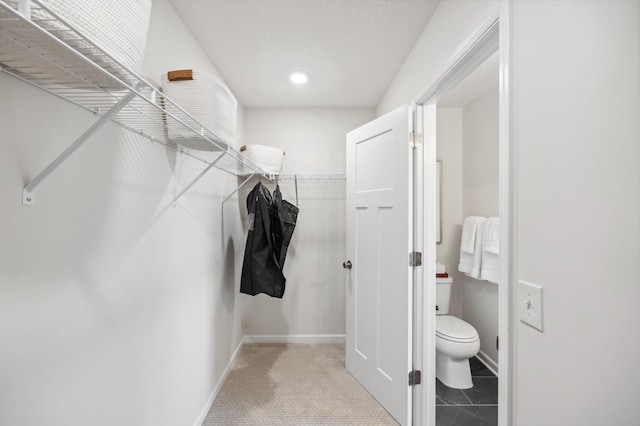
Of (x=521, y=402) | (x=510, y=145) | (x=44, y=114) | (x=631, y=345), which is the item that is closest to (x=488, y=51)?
(x=510, y=145)

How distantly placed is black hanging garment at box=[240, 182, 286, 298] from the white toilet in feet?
4.53

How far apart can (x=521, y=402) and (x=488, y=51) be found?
133cm

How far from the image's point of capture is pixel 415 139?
168cm

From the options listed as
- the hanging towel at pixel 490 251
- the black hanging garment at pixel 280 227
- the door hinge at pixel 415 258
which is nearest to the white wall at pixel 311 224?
the black hanging garment at pixel 280 227

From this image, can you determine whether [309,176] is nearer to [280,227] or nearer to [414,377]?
[280,227]

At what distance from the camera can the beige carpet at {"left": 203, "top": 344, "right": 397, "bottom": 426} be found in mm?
1736

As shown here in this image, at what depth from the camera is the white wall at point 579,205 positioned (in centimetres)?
56

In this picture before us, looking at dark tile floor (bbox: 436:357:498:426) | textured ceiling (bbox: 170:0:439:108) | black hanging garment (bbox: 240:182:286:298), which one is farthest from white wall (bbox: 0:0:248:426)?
dark tile floor (bbox: 436:357:498:426)

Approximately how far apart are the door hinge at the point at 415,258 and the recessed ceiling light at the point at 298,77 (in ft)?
5.33

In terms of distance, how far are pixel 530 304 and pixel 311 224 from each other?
2.14 m

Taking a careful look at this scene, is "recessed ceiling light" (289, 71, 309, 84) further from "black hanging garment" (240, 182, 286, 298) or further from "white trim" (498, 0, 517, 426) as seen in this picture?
"white trim" (498, 0, 517, 426)

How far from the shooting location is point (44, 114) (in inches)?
28.2

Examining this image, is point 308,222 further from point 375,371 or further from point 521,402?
point 521,402

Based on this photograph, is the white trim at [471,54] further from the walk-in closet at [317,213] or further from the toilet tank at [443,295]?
the toilet tank at [443,295]
